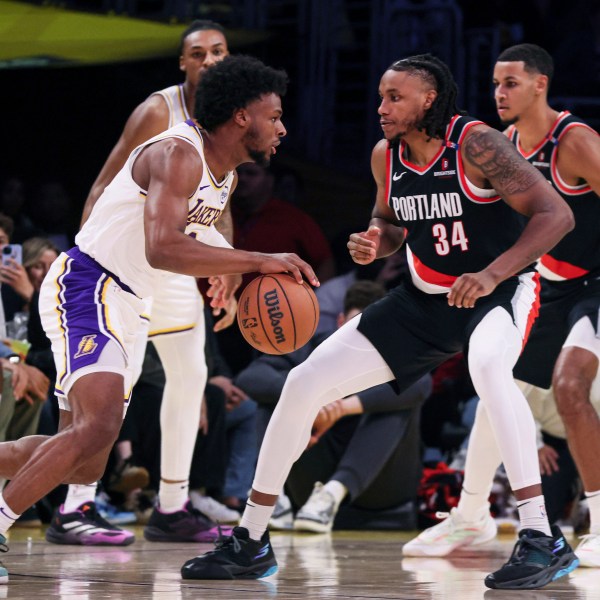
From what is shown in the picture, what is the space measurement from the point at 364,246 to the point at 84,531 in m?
2.12

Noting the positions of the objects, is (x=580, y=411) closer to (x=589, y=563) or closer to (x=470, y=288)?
(x=589, y=563)

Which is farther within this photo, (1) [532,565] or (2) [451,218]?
(2) [451,218]

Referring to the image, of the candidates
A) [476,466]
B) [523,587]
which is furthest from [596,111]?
[523,587]

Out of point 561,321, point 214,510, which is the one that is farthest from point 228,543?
point 214,510

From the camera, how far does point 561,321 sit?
5.83m

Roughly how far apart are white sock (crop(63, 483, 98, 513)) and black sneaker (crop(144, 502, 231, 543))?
0.38m

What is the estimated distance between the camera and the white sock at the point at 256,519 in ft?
15.4

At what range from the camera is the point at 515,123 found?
6012mm

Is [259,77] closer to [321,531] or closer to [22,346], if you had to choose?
[22,346]

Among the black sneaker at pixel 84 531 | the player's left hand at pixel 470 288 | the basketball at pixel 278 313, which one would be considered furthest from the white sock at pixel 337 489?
the player's left hand at pixel 470 288

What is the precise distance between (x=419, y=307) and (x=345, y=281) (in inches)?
151

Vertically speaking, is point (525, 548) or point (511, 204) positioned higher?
→ point (511, 204)

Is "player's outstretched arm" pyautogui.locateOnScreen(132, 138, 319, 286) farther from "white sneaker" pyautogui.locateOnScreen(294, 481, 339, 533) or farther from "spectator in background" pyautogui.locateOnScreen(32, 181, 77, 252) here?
"spectator in background" pyautogui.locateOnScreen(32, 181, 77, 252)

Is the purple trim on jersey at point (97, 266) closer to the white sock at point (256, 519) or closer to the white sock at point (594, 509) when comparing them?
the white sock at point (256, 519)
